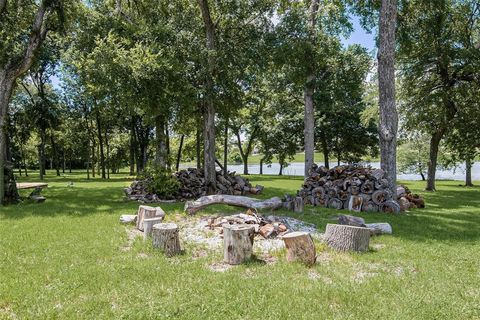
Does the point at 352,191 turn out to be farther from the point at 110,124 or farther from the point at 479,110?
the point at 110,124

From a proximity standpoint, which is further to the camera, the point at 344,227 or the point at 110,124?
the point at 110,124

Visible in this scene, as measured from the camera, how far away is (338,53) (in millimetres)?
14766

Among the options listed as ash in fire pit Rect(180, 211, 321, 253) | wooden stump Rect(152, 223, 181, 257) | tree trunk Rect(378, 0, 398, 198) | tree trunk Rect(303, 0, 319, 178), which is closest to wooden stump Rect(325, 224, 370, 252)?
ash in fire pit Rect(180, 211, 321, 253)

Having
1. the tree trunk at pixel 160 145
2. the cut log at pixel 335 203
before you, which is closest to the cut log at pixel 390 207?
the cut log at pixel 335 203

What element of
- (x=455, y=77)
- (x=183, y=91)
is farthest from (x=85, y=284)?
(x=455, y=77)

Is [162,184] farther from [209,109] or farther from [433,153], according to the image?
[433,153]

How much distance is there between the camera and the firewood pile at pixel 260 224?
7.02m

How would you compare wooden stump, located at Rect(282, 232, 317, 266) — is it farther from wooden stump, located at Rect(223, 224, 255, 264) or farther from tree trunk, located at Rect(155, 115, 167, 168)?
tree trunk, located at Rect(155, 115, 167, 168)

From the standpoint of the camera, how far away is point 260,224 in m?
7.46

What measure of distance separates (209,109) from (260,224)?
26.1 feet

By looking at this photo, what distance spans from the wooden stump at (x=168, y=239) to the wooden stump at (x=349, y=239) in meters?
2.60

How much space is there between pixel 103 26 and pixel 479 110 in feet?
60.4

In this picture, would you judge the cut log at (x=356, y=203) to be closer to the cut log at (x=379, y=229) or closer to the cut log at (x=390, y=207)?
the cut log at (x=390, y=207)

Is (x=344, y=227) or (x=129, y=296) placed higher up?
(x=344, y=227)
